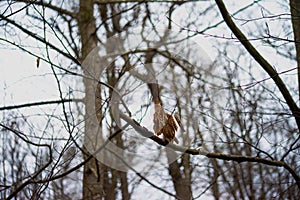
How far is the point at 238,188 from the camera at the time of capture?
24.7 feet

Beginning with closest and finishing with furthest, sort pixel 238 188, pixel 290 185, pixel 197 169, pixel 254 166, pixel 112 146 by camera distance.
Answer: pixel 290 185
pixel 112 146
pixel 197 169
pixel 238 188
pixel 254 166

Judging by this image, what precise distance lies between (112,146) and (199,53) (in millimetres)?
1579

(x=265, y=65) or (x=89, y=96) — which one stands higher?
(x=89, y=96)

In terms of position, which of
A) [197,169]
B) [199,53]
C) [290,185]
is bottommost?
[290,185]

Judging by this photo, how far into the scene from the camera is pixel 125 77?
15.0 feet

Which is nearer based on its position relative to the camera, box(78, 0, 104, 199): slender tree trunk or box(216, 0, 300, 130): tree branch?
box(216, 0, 300, 130): tree branch

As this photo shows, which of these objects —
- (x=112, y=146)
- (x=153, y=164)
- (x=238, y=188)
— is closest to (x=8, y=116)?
(x=112, y=146)

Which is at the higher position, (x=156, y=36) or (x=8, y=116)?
(x=156, y=36)

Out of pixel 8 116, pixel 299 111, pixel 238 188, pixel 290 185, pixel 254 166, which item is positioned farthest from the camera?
pixel 254 166

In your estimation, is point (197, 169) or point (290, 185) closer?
point (290, 185)

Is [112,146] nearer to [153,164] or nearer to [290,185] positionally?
[153,164]

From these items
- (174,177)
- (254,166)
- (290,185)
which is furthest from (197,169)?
(290,185)

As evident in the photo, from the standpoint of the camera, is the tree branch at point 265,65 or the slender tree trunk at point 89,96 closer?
the tree branch at point 265,65

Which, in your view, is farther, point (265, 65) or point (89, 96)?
point (89, 96)
